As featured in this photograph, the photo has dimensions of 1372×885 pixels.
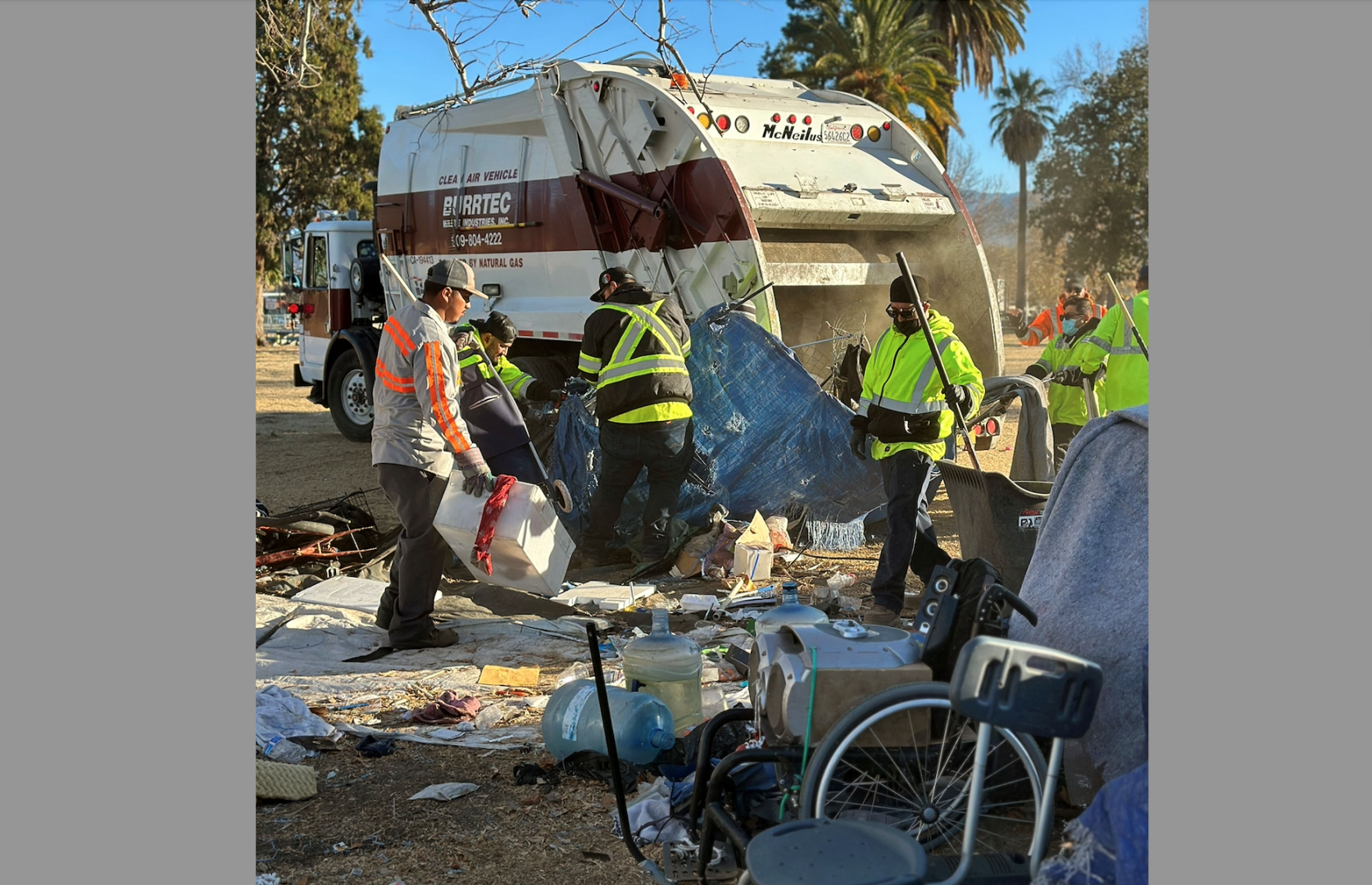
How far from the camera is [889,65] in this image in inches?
1093

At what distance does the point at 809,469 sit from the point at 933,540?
149 cm

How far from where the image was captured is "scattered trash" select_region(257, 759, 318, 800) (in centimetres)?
370

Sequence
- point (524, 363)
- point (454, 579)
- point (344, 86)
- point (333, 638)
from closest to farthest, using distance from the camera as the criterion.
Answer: point (333, 638) → point (454, 579) → point (524, 363) → point (344, 86)

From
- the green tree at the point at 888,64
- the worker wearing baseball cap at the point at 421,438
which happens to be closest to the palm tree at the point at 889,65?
the green tree at the point at 888,64

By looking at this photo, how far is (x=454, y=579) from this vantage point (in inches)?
261

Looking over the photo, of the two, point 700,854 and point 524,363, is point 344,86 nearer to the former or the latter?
point 524,363

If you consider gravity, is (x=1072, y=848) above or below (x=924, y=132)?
below

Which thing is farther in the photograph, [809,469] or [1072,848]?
[809,469]

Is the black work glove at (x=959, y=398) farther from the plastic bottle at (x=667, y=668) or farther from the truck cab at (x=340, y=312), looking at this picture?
the truck cab at (x=340, y=312)

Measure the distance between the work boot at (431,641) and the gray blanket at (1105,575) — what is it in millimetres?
2741

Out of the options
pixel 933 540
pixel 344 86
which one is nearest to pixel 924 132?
pixel 344 86

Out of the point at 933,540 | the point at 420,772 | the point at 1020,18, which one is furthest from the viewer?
the point at 1020,18

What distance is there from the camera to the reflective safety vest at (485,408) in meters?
6.61

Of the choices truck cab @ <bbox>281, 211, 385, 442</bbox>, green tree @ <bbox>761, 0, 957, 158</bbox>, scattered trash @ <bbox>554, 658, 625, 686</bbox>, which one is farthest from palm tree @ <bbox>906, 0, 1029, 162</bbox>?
scattered trash @ <bbox>554, 658, 625, 686</bbox>
